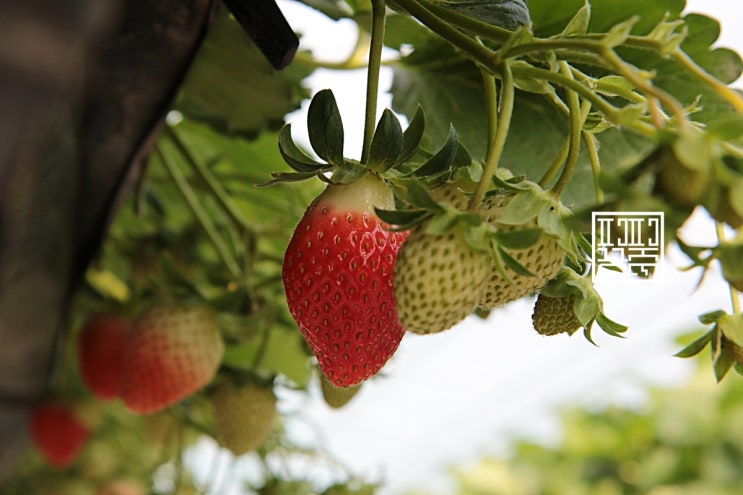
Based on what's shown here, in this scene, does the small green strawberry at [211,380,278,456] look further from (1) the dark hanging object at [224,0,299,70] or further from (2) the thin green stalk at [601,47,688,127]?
(2) the thin green stalk at [601,47,688,127]

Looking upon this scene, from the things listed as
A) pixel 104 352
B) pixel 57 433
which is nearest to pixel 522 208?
pixel 104 352

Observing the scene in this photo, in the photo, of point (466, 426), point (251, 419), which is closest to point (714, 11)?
point (251, 419)

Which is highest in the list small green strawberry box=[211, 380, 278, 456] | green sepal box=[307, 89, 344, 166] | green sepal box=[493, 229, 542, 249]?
green sepal box=[493, 229, 542, 249]

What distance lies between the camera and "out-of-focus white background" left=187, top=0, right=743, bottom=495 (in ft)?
13.4

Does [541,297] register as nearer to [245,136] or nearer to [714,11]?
[245,136]

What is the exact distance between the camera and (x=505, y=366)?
4918 mm

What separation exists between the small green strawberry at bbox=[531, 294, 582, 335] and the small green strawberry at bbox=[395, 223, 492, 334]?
0.06 meters

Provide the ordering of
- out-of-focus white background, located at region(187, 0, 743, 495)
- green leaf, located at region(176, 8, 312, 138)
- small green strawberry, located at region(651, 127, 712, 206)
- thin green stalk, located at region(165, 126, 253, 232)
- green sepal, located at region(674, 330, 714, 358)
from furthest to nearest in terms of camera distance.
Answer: out-of-focus white background, located at region(187, 0, 743, 495) → thin green stalk, located at region(165, 126, 253, 232) → green leaf, located at region(176, 8, 312, 138) → green sepal, located at region(674, 330, 714, 358) → small green strawberry, located at region(651, 127, 712, 206)

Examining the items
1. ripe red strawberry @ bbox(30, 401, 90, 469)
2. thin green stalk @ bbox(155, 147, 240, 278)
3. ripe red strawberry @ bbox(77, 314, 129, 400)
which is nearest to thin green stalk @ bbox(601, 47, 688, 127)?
thin green stalk @ bbox(155, 147, 240, 278)

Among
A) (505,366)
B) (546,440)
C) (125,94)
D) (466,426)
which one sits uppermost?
(125,94)

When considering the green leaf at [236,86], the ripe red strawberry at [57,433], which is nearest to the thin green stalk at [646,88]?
the green leaf at [236,86]

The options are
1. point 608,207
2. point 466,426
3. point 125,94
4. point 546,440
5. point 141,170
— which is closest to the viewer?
point 608,207

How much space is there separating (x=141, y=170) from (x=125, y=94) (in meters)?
0.15

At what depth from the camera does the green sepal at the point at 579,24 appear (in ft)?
1.25
